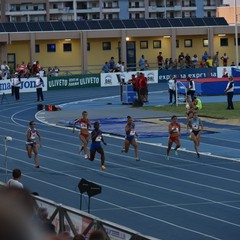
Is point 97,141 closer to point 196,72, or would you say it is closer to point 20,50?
point 196,72

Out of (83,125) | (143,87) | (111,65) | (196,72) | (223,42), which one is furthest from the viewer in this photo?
(223,42)

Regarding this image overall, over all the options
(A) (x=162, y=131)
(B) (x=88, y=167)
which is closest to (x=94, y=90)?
(A) (x=162, y=131)

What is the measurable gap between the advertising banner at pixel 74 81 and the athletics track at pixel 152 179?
20.4 meters

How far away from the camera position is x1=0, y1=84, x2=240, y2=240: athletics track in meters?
16.1

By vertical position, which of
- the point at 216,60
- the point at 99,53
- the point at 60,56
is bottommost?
the point at 216,60

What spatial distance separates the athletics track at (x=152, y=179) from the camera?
52.7 feet

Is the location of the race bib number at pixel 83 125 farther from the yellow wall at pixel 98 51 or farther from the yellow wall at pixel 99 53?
the yellow wall at pixel 99 53

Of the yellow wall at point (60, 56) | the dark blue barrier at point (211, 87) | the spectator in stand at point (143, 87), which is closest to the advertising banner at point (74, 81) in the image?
the yellow wall at point (60, 56)

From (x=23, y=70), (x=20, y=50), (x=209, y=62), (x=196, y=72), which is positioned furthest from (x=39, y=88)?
(x=209, y=62)

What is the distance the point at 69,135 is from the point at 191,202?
1490 centimetres

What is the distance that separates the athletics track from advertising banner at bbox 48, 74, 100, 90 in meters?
20.4

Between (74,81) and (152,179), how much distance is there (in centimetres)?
3896

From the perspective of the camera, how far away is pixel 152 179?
71.4 feet

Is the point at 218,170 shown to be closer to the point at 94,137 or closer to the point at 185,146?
the point at 94,137
